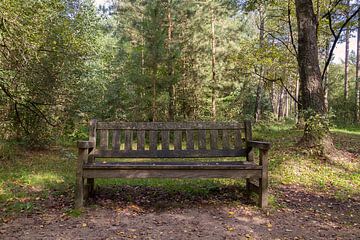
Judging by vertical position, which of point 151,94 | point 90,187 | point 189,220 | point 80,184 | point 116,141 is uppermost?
point 151,94

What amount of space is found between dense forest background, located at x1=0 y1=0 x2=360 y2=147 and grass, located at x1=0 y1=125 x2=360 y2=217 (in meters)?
1.14

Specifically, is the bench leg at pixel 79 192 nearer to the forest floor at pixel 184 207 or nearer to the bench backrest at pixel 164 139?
the forest floor at pixel 184 207

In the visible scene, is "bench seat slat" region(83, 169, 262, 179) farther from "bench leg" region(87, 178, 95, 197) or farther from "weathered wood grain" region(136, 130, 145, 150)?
"weathered wood grain" region(136, 130, 145, 150)

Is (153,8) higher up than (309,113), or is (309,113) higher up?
(153,8)

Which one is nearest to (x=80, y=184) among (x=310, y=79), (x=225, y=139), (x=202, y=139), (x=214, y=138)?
(x=202, y=139)

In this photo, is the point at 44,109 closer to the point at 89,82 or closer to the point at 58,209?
the point at 89,82

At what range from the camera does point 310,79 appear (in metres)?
7.04

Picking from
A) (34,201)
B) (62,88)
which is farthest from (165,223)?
(62,88)

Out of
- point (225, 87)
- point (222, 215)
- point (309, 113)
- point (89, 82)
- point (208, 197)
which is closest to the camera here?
point (222, 215)

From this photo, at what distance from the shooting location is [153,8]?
35.1ft

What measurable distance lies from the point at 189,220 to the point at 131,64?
8.60m

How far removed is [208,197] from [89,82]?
6737 mm

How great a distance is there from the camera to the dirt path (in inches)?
131

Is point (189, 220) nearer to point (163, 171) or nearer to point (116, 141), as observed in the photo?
point (163, 171)
